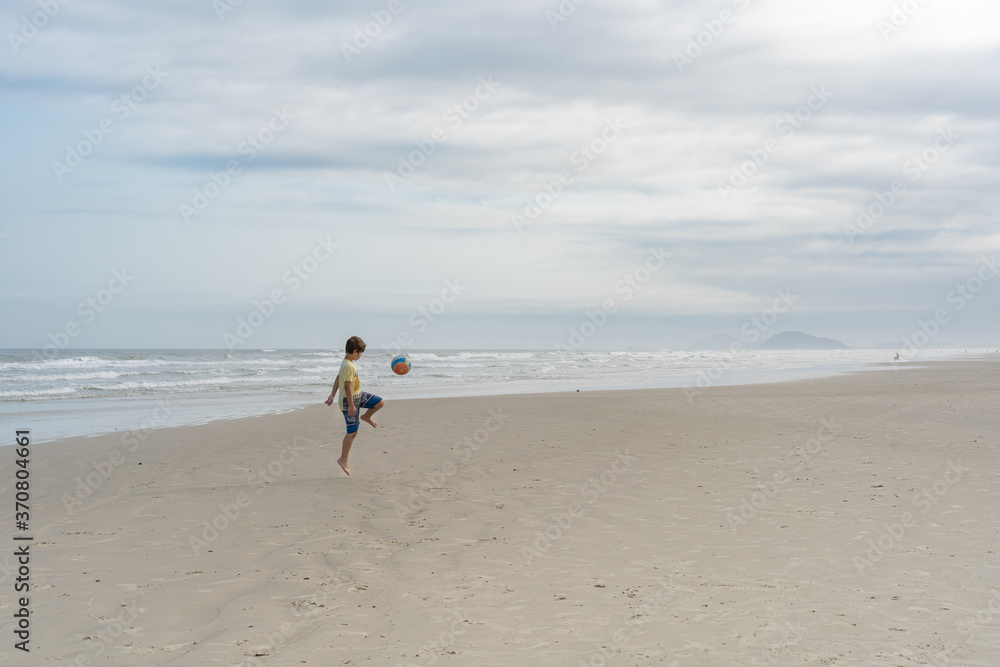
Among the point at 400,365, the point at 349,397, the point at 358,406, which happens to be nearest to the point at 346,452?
the point at 358,406

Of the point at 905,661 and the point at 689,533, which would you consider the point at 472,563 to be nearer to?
the point at 689,533

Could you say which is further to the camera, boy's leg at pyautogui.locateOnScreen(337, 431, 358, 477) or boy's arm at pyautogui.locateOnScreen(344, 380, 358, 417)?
boy's leg at pyautogui.locateOnScreen(337, 431, 358, 477)

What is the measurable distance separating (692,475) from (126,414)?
51.7 feet

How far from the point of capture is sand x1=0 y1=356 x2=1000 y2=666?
15.6 feet

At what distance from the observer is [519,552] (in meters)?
6.80

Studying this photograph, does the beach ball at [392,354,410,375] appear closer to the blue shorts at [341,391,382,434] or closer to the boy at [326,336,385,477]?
the blue shorts at [341,391,382,434]

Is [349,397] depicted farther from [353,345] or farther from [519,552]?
[519,552]

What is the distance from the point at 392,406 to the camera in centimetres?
2098


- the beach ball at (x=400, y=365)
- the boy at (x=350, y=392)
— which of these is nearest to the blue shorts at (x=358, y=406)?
the boy at (x=350, y=392)

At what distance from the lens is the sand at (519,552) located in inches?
187

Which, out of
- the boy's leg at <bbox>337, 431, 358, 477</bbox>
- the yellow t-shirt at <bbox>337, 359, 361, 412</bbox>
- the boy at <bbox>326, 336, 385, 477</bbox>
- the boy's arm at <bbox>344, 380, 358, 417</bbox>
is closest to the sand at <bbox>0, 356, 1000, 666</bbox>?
the boy's leg at <bbox>337, 431, 358, 477</bbox>

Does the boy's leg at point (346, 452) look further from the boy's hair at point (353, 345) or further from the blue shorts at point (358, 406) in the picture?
the boy's hair at point (353, 345)

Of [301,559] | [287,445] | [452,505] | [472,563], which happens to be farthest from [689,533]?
[287,445]

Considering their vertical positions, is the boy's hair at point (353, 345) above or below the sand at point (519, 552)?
above
